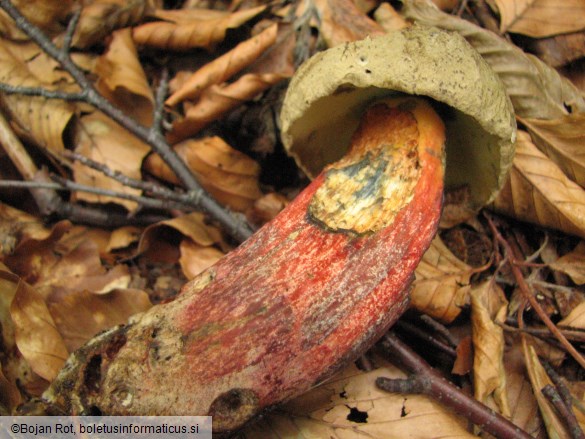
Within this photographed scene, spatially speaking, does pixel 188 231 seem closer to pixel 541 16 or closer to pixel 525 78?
pixel 525 78

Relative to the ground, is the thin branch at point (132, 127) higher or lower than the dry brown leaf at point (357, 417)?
higher

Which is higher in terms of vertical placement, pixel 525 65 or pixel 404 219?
pixel 525 65

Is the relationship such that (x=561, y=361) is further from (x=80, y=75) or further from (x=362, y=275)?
(x=80, y=75)

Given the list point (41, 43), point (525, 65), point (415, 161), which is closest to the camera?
point (415, 161)

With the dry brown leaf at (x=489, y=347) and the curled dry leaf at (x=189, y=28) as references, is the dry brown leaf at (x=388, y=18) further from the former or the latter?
the dry brown leaf at (x=489, y=347)

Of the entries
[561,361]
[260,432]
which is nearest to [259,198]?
[260,432]

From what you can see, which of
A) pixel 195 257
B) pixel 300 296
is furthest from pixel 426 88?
pixel 195 257

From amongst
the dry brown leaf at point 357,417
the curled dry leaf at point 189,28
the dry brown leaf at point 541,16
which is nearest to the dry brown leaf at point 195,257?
the dry brown leaf at point 357,417

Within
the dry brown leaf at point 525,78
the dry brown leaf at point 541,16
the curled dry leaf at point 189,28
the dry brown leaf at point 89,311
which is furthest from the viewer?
the curled dry leaf at point 189,28
